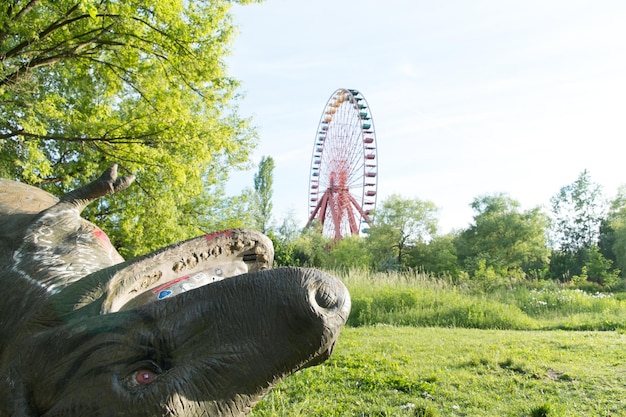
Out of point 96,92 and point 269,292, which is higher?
point 96,92

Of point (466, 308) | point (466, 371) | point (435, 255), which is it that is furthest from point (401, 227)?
point (466, 371)

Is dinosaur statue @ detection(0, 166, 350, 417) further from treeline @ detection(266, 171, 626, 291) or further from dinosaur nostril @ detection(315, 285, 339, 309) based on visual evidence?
treeline @ detection(266, 171, 626, 291)

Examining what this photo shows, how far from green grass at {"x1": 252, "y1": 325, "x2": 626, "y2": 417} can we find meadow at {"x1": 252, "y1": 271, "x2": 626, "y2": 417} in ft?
0.03

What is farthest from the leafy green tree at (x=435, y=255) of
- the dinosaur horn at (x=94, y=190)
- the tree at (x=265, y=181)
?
the dinosaur horn at (x=94, y=190)

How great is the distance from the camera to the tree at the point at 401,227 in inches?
1678

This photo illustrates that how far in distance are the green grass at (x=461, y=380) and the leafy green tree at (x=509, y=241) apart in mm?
32705

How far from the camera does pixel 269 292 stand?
119cm

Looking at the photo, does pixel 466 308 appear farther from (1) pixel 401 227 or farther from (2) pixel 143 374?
(1) pixel 401 227

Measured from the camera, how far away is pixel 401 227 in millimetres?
43406

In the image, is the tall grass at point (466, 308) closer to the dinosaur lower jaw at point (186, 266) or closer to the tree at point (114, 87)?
the tree at point (114, 87)

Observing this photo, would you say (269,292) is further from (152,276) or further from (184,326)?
(152,276)

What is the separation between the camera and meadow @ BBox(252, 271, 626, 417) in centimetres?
510

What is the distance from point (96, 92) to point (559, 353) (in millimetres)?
11500

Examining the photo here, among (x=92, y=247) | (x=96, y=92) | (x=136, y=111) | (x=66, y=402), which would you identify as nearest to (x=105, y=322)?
(x=66, y=402)
